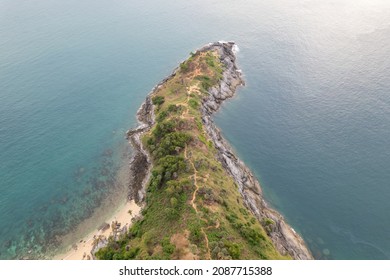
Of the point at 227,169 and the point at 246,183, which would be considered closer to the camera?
the point at 227,169

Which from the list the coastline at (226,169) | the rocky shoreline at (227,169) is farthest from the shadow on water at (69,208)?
the rocky shoreline at (227,169)

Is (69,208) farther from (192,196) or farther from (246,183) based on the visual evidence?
(246,183)

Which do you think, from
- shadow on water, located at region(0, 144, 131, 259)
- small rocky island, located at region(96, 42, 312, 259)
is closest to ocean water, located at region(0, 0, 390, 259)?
shadow on water, located at region(0, 144, 131, 259)

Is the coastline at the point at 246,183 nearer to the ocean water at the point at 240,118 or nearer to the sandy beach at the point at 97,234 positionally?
the ocean water at the point at 240,118

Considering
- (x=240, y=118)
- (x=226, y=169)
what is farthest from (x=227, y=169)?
(x=240, y=118)

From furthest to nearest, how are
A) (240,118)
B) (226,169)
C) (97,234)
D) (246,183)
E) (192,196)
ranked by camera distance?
(240,118)
(246,183)
(226,169)
(97,234)
(192,196)

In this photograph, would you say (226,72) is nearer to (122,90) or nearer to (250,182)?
(122,90)

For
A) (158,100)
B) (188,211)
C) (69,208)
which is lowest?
(69,208)
